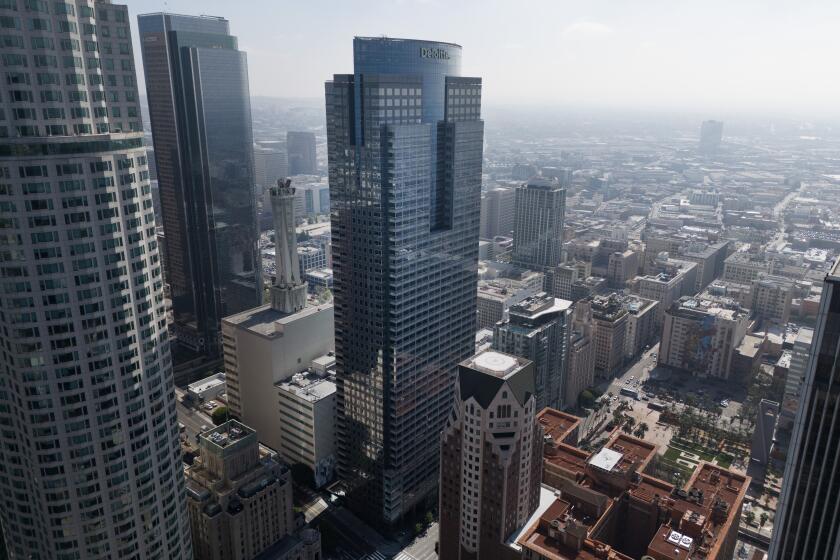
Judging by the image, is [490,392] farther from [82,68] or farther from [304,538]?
[82,68]

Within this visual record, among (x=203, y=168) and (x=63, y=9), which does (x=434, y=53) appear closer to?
(x=63, y=9)

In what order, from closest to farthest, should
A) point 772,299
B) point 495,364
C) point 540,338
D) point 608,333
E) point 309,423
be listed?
point 495,364 → point 309,423 → point 540,338 → point 608,333 → point 772,299

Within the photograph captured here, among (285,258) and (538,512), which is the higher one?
(285,258)

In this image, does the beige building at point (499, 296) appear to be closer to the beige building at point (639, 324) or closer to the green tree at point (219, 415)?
the beige building at point (639, 324)

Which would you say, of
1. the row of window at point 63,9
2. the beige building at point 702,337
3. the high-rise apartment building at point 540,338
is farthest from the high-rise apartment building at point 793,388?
the row of window at point 63,9

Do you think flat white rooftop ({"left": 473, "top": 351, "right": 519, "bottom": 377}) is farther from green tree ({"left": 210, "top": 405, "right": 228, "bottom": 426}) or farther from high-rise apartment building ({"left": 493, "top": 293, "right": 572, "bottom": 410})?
green tree ({"left": 210, "top": 405, "right": 228, "bottom": 426})

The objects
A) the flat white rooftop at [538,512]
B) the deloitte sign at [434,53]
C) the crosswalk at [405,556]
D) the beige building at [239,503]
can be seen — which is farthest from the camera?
the deloitte sign at [434,53]

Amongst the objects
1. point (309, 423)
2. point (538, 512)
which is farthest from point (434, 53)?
point (538, 512)
